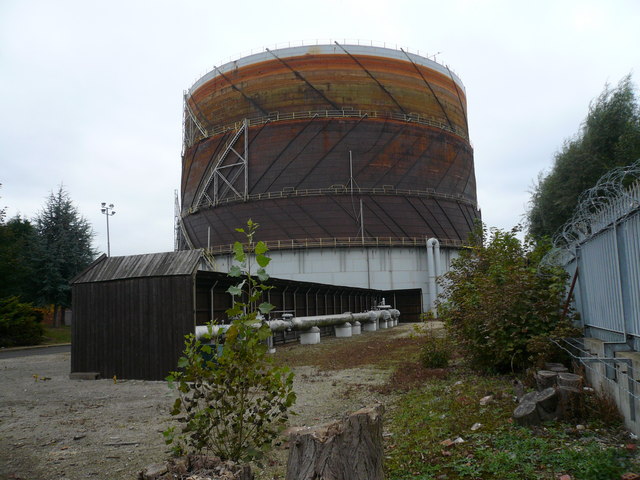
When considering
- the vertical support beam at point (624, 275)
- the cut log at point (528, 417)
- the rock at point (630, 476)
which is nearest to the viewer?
the rock at point (630, 476)

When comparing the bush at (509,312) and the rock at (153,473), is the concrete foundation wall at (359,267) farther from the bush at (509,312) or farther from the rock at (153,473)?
the rock at (153,473)

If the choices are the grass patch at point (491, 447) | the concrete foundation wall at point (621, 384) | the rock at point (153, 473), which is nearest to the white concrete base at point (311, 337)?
the grass patch at point (491, 447)

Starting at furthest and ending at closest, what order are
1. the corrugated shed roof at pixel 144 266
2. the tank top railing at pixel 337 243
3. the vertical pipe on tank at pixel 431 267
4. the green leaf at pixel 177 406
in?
the vertical pipe on tank at pixel 431 267 → the tank top railing at pixel 337 243 → the corrugated shed roof at pixel 144 266 → the green leaf at pixel 177 406

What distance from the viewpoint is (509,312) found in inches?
356

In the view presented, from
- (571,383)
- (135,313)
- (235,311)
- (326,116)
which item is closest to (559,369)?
(571,383)

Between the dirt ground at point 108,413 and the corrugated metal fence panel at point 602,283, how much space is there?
3536mm

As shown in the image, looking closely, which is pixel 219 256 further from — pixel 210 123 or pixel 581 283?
pixel 581 283

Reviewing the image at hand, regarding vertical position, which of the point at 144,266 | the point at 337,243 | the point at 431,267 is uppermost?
the point at 337,243

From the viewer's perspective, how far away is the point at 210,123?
44000 millimetres

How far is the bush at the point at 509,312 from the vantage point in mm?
8859

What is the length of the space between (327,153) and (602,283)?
33023 millimetres

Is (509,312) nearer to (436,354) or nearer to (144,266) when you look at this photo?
(436,354)

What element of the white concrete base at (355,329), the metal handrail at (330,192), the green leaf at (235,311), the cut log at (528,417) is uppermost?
the metal handrail at (330,192)

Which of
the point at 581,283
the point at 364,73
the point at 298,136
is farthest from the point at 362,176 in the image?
the point at 581,283
